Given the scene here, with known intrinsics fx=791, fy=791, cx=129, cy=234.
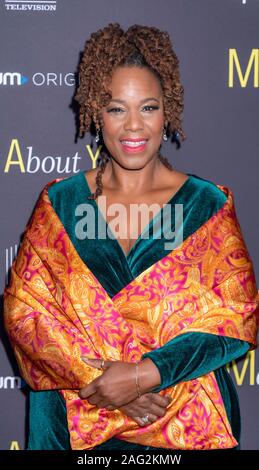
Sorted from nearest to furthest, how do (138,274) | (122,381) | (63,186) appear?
(122,381) → (138,274) → (63,186)

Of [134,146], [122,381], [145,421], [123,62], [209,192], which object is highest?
[123,62]

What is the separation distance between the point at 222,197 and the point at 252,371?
0.97 metres

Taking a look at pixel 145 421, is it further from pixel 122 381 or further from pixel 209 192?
pixel 209 192

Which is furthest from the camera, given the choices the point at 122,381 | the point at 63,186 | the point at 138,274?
the point at 63,186

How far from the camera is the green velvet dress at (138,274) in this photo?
2059 mm

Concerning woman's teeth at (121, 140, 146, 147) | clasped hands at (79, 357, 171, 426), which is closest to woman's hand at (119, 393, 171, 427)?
clasped hands at (79, 357, 171, 426)

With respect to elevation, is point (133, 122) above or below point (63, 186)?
above

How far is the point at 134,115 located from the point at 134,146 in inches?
3.3

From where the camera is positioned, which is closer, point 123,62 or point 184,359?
point 184,359

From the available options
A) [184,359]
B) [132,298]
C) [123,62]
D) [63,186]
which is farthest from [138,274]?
[123,62]

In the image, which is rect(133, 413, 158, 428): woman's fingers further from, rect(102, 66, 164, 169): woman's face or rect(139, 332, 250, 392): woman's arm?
rect(102, 66, 164, 169): woman's face

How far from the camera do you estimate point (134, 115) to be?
2146mm

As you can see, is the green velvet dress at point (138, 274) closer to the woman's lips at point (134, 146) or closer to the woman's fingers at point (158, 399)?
the woman's fingers at point (158, 399)
